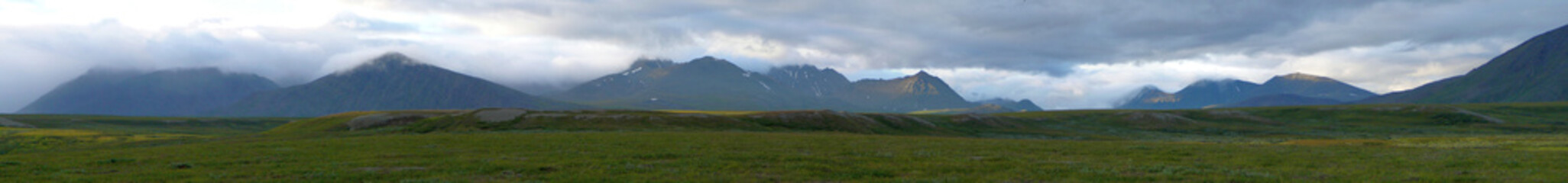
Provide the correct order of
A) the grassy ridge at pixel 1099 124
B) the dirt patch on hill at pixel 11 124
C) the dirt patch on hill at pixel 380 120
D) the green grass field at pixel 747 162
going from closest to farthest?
the green grass field at pixel 747 162, the grassy ridge at pixel 1099 124, the dirt patch on hill at pixel 380 120, the dirt patch on hill at pixel 11 124

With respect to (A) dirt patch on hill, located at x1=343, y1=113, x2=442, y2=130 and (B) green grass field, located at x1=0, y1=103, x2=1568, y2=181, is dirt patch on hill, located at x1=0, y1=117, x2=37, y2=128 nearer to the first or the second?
(A) dirt patch on hill, located at x1=343, y1=113, x2=442, y2=130

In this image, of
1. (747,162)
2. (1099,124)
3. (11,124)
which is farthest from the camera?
(1099,124)

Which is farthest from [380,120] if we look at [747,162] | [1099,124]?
[1099,124]

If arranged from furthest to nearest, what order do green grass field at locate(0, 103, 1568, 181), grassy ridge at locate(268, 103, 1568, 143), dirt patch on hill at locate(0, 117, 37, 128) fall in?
dirt patch on hill at locate(0, 117, 37, 128) → grassy ridge at locate(268, 103, 1568, 143) → green grass field at locate(0, 103, 1568, 181)

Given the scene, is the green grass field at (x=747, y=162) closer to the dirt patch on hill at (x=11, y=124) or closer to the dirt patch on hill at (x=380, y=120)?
the dirt patch on hill at (x=380, y=120)

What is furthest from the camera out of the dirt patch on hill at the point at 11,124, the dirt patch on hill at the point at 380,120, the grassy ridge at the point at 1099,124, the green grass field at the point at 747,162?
the dirt patch on hill at the point at 11,124

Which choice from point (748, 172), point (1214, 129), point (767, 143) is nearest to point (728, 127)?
point (767, 143)

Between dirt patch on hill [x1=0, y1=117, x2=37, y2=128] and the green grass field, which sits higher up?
dirt patch on hill [x1=0, y1=117, x2=37, y2=128]

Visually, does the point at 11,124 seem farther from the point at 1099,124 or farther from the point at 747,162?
the point at 1099,124

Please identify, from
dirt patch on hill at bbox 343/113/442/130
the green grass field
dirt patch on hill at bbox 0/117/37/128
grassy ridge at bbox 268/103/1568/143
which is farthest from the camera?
dirt patch on hill at bbox 0/117/37/128

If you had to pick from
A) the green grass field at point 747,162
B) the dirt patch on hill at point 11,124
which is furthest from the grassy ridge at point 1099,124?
the dirt patch on hill at point 11,124

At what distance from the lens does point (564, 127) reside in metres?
99.9

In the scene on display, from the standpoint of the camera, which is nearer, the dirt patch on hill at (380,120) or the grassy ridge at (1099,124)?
the grassy ridge at (1099,124)

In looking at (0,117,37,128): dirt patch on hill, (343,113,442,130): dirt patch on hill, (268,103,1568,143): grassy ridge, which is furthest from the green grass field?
(0,117,37,128): dirt patch on hill
